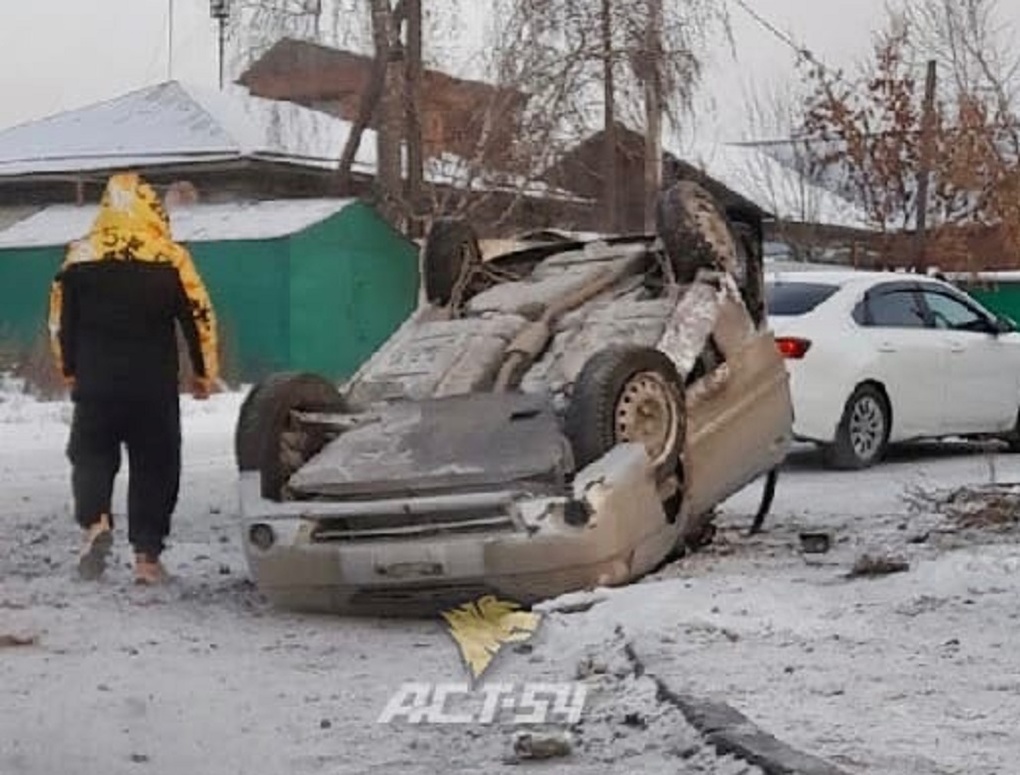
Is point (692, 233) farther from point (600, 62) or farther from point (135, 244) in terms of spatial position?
point (600, 62)

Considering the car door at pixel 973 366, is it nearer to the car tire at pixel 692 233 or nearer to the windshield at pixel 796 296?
the windshield at pixel 796 296

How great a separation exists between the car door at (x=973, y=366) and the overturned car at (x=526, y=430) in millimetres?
5291

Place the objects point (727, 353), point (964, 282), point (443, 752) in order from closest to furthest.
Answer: point (443, 752) → point (727, 353) → point (964, 282)

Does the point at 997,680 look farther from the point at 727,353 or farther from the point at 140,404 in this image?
the point at 140,404

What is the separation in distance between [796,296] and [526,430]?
6383 mm

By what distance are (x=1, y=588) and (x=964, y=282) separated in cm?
2372

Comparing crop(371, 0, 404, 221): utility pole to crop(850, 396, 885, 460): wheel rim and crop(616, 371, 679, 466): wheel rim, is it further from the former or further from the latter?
crop(616, 371, 679, 466): wheel rim

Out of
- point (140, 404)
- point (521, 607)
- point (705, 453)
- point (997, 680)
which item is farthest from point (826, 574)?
point (140, 404)

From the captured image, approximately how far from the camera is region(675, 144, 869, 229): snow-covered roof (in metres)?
41.6

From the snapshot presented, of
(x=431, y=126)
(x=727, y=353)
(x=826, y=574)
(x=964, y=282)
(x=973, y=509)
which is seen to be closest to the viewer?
(x=826, y=574)

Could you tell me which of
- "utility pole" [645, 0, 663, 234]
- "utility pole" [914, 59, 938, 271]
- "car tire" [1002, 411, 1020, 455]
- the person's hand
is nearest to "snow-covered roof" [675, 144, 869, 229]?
"utility pole" [914, 59, 938, 271]

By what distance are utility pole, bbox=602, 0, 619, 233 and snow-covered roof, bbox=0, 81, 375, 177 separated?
4.19 m

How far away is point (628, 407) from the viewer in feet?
27.5

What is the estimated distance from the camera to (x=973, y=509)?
1021cm
